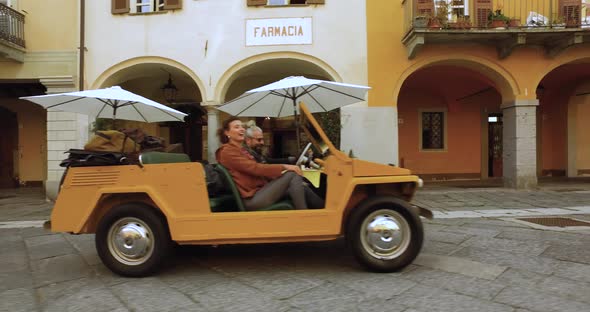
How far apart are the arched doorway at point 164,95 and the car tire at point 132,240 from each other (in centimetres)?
790

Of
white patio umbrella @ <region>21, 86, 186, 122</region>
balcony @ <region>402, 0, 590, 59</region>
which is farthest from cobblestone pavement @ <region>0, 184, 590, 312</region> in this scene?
balcony @ <region>402, 0, 590, 59</region>

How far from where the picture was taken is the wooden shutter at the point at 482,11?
1030cm

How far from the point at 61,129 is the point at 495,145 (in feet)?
47.7

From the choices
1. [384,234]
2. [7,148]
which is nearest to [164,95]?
[7,148]

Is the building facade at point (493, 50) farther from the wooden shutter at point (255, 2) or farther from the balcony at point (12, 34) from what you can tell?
the balcony at point (12, 34)

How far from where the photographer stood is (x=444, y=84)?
1395cm

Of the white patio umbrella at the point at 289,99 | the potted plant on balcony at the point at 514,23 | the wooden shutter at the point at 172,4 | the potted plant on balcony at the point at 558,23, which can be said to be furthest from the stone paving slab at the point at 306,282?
the wooden shutter at the point at 172,4

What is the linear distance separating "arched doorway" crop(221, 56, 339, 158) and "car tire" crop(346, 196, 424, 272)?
694 cm

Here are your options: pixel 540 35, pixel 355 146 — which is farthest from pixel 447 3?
pixel 355 146

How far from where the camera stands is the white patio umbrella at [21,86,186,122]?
15.3 feet

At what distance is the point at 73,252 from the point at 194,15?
786 centimetres

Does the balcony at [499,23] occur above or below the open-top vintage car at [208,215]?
above

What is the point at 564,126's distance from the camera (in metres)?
14.9

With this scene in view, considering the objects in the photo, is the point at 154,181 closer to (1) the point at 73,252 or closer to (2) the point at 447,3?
(1) the point at 73,252
